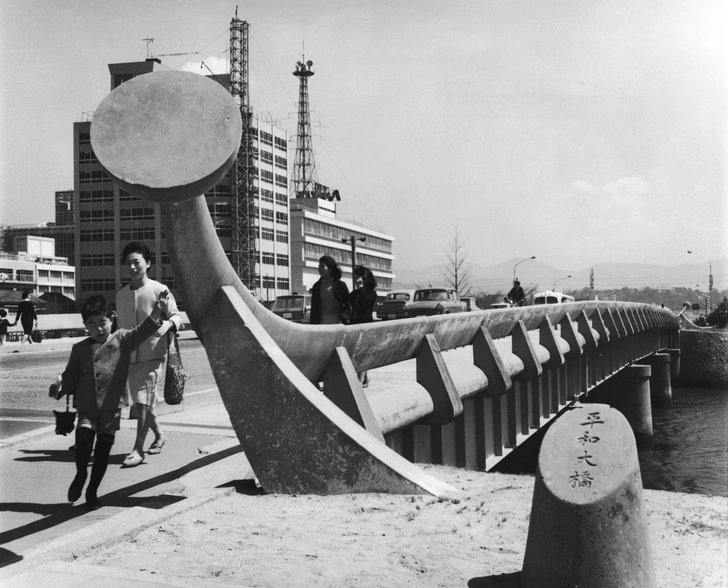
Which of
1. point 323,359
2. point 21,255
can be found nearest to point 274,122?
point 21,255

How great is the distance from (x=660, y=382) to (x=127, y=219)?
244 ft

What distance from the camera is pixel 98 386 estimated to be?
497cm

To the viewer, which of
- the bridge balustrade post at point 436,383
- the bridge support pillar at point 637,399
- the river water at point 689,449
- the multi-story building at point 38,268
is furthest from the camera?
the multi-story building at point 38,268

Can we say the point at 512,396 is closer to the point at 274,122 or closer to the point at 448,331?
the point at 448,331

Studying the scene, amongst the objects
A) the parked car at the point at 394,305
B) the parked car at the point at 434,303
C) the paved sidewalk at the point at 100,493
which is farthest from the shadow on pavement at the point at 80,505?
the parked car at the point at 394,305

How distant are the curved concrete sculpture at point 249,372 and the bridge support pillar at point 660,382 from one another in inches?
1430

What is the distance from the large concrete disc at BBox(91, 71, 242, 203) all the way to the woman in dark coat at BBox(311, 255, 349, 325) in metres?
5.47

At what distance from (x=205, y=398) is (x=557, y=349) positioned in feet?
20.5

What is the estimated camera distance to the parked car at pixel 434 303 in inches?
1315

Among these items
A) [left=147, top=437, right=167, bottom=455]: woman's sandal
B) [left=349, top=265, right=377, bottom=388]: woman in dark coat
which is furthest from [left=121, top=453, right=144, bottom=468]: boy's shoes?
[left=349, top=265, right=377, bottom=388]: woman in dark coat

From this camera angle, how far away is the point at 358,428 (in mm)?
4953

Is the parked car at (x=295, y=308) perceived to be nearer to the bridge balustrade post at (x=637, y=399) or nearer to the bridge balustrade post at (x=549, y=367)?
the bridge balustrade post at (x=637, y=399)

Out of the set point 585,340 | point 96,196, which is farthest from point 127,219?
point 585,340

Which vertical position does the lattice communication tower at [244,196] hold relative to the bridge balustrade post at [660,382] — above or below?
above
